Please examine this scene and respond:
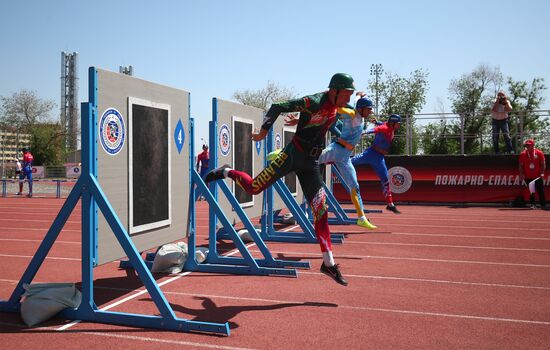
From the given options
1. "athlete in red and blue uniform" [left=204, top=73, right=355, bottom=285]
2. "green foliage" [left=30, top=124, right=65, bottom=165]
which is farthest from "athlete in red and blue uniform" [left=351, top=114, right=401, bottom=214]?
"green foliage" [left=30, top=124, right=65, bottom=165]

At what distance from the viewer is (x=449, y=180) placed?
17562 millimetres

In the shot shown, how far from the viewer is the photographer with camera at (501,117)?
1723 centimetres

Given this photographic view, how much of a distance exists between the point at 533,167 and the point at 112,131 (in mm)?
14616

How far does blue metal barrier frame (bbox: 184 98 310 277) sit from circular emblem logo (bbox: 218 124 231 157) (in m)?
0.21

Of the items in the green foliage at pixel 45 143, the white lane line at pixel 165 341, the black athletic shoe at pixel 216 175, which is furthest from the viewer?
the green foliage at pixel 45 143

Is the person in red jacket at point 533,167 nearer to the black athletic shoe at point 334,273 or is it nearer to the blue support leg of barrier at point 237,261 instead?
the blue support leg of barrier at point 237,261

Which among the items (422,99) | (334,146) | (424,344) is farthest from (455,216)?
(422,99)

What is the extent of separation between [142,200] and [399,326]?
2980 millimetres

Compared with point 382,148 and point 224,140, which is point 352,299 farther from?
point 382,148

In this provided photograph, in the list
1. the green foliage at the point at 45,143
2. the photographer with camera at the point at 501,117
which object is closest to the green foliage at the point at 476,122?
the photographer with camera at the point at 501,117

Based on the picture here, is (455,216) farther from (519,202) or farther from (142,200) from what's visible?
(142,200)

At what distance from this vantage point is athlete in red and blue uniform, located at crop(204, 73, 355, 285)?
18.4 feet

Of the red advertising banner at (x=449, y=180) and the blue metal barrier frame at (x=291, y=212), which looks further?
the red advertising banner at (x=449, y=180)

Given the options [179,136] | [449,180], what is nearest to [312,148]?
[179,136]
